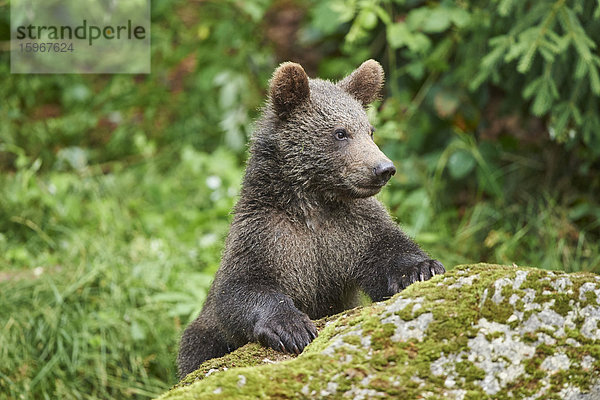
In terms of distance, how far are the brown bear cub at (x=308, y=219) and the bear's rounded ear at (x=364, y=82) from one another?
137 mm

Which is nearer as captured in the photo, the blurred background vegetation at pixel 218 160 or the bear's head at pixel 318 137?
the bear's head at pixel 318 137

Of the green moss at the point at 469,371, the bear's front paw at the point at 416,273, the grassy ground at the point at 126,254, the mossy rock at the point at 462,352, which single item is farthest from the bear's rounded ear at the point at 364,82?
the green moss at the point at 469,371

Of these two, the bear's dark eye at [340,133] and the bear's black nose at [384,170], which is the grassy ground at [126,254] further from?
the bear's black nose at [384,170]

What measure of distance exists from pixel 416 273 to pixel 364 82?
1.44 m

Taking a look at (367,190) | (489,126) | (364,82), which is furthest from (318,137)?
(489,126)

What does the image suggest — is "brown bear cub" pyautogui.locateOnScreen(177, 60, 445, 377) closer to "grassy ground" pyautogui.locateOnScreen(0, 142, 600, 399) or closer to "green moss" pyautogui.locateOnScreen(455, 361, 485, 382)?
"green moss" pyautogui.locateOnScreen(455, 361, 485, 382)

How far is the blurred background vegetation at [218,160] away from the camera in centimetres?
592

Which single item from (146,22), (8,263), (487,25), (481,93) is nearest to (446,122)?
(481,93)

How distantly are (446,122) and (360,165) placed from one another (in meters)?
3.99

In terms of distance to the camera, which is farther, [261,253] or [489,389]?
[261,253]

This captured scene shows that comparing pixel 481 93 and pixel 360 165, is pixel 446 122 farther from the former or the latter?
pixel 360 165

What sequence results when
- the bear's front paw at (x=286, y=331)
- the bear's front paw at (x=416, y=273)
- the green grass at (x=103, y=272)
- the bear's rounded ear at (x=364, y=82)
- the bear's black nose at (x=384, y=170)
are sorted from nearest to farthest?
the bear's front paw at (x=286, y=331) → the bear's front paw at (x=416, y=273) → the bear's black nose at (x=384, y=170) → the bear's rounded ear at (x=364, y=82) → the green grass at (x=103, y=272)

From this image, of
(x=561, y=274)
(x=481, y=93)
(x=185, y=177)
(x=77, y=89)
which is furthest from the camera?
(x=77, y=89)

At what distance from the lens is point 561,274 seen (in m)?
3.29
